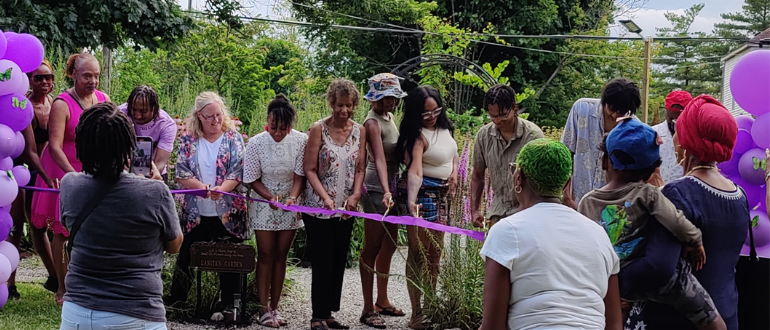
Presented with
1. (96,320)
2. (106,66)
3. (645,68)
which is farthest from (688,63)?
(96,320)

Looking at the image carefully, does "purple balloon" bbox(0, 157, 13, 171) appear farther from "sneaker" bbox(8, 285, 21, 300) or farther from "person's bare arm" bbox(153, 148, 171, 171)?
"sneaker" bbox(8, 285, 21, 300)

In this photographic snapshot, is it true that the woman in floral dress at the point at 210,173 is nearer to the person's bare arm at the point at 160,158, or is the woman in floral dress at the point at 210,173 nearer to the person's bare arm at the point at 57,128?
the person's bare arm at the point at 160,158

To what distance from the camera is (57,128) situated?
5695 mm

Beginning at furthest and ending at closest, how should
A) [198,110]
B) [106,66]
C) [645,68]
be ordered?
1. [106,66]
2. [645,68]
3. [198,110]

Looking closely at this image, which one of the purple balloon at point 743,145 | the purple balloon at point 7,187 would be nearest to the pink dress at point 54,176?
the purple balloon at point 7,187

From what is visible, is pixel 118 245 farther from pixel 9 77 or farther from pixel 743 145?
pixel 743 145

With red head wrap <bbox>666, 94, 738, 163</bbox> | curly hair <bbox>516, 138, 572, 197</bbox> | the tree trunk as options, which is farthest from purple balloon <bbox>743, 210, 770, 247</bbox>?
the tree trunk

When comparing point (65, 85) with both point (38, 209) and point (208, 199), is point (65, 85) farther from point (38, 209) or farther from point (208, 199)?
point (208, 199)

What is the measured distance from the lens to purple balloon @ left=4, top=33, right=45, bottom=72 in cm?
548

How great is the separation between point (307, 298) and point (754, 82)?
161 inches

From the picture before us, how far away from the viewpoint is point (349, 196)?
5.79m

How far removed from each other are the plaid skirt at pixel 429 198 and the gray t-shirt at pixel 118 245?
116 inches

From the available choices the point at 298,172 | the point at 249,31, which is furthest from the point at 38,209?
the point at 249,31

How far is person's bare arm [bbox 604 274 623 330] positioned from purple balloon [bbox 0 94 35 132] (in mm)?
4303
